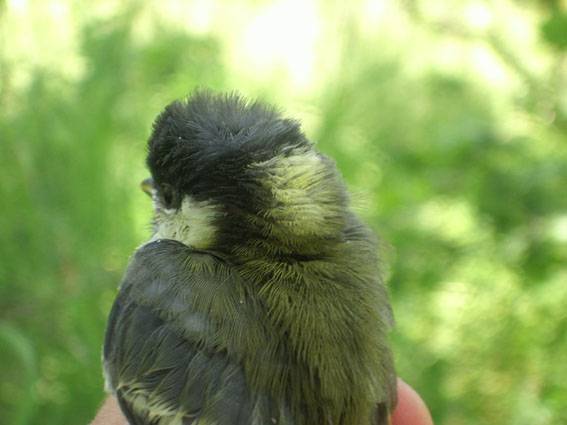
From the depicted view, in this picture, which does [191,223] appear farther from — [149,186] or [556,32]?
[556,32]

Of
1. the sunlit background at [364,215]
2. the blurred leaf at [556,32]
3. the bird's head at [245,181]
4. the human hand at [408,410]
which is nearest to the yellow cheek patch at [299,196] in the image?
the bird's head at [245,181]

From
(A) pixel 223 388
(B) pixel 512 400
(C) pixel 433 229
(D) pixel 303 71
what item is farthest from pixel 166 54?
(A) pixel 223 388

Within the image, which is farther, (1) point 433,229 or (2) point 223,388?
(1) point 433,229

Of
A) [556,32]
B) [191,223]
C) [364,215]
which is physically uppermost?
[556,32]

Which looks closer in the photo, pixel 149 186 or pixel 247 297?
pixel 247 297

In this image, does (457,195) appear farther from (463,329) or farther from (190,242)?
(190,242)

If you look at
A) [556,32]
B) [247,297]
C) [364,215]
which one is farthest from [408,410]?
[556,32]

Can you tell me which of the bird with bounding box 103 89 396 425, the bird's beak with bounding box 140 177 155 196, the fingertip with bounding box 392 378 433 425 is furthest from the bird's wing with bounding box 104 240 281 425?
the fingertip with bounding box 392 378 433 425
